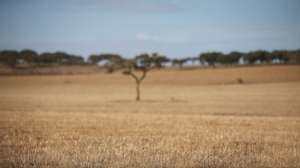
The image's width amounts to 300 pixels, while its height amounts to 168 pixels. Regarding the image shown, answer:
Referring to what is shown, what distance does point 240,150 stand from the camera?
11930mm

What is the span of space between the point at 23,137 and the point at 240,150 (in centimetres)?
819

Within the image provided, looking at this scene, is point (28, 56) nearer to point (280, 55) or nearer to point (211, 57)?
point (211, 57)

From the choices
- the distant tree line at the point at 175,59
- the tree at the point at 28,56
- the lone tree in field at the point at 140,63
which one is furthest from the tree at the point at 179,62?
the lone tree in field at the point at 140,63

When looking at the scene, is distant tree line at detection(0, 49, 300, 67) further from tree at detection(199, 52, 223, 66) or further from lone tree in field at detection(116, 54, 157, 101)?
lone tree in field at detection(116, 54, 157, 101)

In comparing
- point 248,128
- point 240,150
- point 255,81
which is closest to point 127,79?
point 255,81

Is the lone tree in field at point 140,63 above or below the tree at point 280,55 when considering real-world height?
below

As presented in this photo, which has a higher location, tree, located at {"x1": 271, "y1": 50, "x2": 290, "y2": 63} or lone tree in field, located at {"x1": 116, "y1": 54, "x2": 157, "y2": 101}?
tree, located at {"x1": 271, "y1": 50, "x2": 290, "y2": 63}

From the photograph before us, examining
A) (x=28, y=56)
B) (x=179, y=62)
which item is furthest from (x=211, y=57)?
(x=28, y=56)

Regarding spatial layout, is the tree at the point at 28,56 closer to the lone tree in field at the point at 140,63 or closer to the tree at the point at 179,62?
the tree at the point at 179,62

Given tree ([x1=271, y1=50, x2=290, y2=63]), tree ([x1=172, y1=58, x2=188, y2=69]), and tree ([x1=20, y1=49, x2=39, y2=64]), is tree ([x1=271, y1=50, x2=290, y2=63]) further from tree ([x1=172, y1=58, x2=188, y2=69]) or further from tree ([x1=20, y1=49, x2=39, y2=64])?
tree ([x1=20, y1=49, x2=39, y2=64])

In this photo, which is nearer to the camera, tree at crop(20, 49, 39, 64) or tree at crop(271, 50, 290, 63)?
tree at crop(20, 49, 39, 64)

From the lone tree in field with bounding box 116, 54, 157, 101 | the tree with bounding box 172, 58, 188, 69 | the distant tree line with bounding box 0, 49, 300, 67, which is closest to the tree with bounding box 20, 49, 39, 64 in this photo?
the distant tree line with bounding box 0, 49, 300, 67

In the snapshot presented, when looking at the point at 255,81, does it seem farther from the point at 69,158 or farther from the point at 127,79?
the point at 69,158

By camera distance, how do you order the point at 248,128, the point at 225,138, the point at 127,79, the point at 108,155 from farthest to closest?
the point at 127,79 → the point at 248,128 → the point at 225,138 → the point at 108,155
